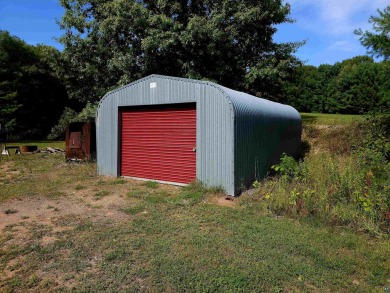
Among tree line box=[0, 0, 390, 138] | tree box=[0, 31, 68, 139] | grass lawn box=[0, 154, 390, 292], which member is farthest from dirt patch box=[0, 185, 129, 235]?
tree box=[0, 31, 68, 139]

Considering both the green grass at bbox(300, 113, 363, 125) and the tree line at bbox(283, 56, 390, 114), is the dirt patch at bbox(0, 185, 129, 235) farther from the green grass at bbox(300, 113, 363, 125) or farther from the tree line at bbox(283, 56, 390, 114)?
the tree line at bbox(283, 56, 390, 114)

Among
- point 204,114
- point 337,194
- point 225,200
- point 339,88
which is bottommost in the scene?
point 225,200

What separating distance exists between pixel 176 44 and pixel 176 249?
42.1ft

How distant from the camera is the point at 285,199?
18.6ft

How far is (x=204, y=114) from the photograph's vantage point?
7.57m

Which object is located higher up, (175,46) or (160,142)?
(175,46)

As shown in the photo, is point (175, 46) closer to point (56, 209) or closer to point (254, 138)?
point (254, 138)

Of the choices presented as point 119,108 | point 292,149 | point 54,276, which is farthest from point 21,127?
point 54,276

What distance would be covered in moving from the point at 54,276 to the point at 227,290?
201cm

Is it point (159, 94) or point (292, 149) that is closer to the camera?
point (159, 94)

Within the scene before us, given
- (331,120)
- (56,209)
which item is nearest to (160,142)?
(56,209)

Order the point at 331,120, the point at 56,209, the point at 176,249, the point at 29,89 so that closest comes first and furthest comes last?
the point at 176,249 → the point at 56,209 → the point at 331,120 → the point at 29,89

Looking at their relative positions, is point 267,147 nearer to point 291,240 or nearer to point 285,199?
point 285,199

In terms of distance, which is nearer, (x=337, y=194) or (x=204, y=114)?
(x=337, y=194)
